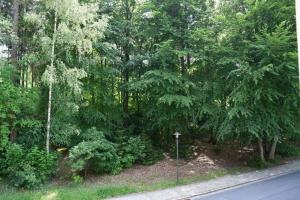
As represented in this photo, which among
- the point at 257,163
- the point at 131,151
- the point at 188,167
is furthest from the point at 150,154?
the point at 257,163

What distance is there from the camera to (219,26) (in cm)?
1778

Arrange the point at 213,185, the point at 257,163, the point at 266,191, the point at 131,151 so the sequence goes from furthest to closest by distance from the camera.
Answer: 1. the point at 257,163
2. the point at 131,151
3. the point at 213,185
4. the point at 266,191

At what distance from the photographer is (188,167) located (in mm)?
16953

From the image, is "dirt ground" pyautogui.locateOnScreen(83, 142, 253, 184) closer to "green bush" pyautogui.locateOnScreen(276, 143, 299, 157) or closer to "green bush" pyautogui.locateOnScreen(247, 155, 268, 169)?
"green bush" pyautogui.locateOnScreen(247, 155, 268, 169)

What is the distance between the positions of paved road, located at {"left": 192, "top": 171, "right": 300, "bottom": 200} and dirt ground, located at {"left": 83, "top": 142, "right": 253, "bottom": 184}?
2.48m

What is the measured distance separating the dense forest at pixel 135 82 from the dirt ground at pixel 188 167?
529 millimetres

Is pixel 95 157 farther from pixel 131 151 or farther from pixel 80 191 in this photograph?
pixel 131 151

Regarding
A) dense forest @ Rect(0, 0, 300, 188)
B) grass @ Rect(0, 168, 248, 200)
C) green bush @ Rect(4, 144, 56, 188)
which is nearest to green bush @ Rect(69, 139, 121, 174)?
dense forest @ Rect(0, 0, 300, 188)

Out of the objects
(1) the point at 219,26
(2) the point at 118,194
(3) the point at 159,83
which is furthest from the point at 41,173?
(1) the point at 219,26

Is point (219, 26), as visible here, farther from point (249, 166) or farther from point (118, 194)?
point (118, 194)

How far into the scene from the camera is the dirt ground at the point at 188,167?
1480cm

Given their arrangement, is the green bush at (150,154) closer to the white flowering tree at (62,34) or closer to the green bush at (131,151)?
the green bush at (131,151)

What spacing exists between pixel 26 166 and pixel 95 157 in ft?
9.18

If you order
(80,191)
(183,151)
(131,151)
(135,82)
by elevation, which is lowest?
(80,191)
